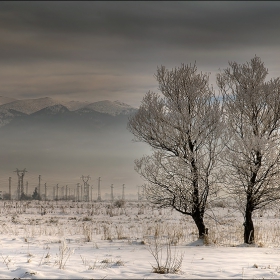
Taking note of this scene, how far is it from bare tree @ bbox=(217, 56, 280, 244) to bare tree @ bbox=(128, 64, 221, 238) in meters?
0.71

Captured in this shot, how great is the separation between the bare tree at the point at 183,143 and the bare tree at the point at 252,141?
→ 71cm

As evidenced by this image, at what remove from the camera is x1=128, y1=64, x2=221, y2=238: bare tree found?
16.0 metres

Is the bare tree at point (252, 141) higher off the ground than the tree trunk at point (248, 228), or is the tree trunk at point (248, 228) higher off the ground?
the bare tree at point (252, 141)

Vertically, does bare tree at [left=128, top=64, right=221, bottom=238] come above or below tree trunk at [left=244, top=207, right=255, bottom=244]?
above

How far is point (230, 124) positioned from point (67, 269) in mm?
9454

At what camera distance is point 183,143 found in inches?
640

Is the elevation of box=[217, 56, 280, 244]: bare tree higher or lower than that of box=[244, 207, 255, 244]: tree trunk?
higher

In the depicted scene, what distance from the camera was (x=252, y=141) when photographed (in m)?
15.6

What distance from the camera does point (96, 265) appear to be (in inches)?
397

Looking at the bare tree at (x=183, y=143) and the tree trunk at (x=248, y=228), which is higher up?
the bare tree at (x=183, y=143)

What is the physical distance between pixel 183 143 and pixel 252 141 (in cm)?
260

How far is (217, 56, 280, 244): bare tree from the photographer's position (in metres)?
15.7

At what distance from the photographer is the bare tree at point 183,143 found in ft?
52.4

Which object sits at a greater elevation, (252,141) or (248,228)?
(252,141)
